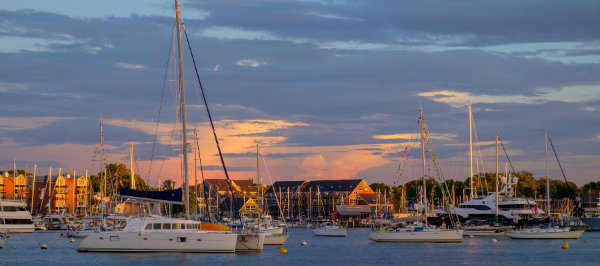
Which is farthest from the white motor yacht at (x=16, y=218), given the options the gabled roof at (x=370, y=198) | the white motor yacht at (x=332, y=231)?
the gabled roof at (x=370, y=198)

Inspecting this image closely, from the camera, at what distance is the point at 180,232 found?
2078 inches

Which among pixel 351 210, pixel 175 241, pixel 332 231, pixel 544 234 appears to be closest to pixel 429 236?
pixel 544 234

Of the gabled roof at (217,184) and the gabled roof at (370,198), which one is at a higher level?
the gabled roof at (217,184)

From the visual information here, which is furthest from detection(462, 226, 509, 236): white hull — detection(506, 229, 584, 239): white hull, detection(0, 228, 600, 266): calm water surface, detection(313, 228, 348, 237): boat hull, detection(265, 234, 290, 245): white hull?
detection(265, 234, 290, 245): white hull

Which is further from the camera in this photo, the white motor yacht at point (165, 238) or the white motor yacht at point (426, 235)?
the white motor yacht at point (426, 235)

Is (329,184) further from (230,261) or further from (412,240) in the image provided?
(230,261)

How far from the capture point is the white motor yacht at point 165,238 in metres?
52.5

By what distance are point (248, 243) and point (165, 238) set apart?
7.72 meters

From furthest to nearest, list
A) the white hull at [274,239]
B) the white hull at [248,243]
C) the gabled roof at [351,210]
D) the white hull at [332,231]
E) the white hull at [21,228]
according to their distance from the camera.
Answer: the gabled roof at [351,210] < the white hull at [332,231] < the white hull at [21,228] < the white hull at [274,239] < the white hull at [248,243]

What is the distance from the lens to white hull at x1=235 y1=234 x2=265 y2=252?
190ft

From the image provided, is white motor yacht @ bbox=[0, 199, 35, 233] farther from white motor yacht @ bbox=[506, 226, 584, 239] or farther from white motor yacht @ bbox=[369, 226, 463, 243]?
white motor yacht @ bbox=[506, 226, 584, 239]

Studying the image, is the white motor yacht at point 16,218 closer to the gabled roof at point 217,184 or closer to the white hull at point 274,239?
the white hull at point 274,239

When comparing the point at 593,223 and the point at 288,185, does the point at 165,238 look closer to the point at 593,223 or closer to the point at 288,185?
the point at 593,223

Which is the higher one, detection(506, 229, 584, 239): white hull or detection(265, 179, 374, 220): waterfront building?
detection(265, 179, 374, 220): waterfront building
